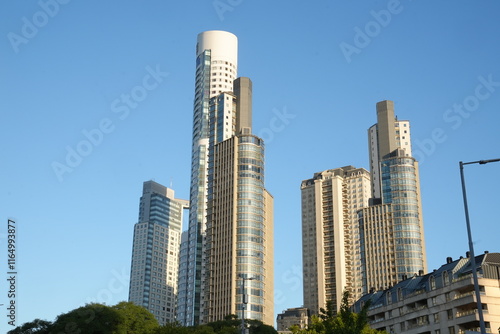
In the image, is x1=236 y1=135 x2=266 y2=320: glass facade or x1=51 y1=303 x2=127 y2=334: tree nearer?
x1=51 y1=303 x2=127 y2=334: tree

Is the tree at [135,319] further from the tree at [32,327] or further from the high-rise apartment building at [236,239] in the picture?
the high-rise apartment building at [236,239]

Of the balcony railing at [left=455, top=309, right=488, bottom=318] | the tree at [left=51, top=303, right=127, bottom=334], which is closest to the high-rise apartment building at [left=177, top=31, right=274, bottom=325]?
the tree at [left=51, top=303, right=127, bottom=334]

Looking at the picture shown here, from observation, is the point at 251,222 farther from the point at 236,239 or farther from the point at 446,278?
the point at 446,278

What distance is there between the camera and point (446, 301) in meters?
102

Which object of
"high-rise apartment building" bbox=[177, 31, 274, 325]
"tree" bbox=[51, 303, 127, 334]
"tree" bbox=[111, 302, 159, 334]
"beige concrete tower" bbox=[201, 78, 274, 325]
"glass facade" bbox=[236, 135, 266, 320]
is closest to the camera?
"tree" bbox=[51, 303, 127, 334]

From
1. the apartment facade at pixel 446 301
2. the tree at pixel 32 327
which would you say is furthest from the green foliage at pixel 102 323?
the apartment facade at pixel 446 301

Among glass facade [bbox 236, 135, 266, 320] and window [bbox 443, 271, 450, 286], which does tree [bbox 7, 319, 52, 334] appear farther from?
glass facade [bbox 236, 135, 266, 320]

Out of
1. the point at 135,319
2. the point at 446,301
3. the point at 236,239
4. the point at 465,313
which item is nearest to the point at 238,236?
the point at 236,239

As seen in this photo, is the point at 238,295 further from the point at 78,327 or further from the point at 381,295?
the point at 78,327

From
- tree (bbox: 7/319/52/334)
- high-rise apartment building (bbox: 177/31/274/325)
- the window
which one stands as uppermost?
high-rise apartment building (bbox: 177/31/274/325)

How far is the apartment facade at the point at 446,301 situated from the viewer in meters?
96.1

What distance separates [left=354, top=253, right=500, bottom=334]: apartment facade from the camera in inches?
3784

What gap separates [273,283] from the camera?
193m

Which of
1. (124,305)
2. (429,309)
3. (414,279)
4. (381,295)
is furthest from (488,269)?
(124,305)
